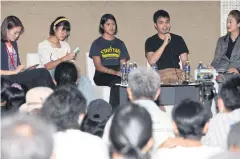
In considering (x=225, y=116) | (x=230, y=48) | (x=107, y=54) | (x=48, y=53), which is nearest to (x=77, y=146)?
(x=225, y=116)

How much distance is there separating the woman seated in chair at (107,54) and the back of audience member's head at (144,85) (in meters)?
2.67

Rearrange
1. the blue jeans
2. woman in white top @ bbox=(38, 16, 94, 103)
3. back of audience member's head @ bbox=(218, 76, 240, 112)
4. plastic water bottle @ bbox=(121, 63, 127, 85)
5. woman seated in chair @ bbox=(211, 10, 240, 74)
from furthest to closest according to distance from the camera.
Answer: woman seated in chair @ bbox=(211, 10, 240, 74) → woman in white top @ bbox=(38, 16, 94, 103) → plastic water bottle @ bbox=(121, 63, 127, 85) → the blue jeans → back of audience member's head @ bbox=(218, 76, 240, 112)

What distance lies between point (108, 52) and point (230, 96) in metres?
3.14

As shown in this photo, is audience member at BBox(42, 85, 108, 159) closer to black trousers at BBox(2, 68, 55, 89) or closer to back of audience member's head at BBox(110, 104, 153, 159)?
back of audience member's head at BBox(110, 104, 153, 159)

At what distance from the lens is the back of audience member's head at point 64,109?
257 cm

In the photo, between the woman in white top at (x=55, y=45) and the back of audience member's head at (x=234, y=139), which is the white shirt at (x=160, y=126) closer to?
the back of audience member's head at (x=234, y=139)

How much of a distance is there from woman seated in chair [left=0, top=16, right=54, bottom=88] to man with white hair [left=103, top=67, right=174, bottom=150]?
127cm

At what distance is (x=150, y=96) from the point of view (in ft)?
10.4

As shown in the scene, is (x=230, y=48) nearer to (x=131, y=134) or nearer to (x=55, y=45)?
(x=55, y=45)

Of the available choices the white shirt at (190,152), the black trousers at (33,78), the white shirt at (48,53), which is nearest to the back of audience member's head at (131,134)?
the white shirt at (190,152)

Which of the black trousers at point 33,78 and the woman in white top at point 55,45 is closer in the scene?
the black trousers at point 33,78

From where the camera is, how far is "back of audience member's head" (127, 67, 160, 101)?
317 centimetres

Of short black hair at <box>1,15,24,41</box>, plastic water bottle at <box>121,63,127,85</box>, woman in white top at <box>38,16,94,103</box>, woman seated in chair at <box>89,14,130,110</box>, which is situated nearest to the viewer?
short black hair at <box>1,15,24,41</box>

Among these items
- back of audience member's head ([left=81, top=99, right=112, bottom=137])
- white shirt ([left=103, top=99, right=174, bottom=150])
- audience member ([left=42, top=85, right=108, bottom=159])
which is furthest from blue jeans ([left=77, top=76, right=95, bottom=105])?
audience member ([left=42, top=85, right=108, bottom=159])
